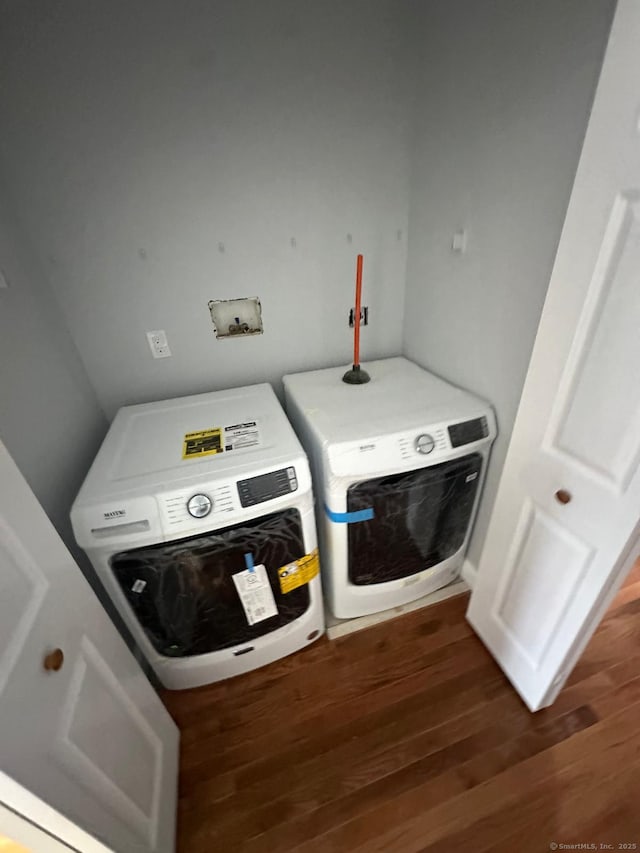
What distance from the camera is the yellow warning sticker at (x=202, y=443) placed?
102cm

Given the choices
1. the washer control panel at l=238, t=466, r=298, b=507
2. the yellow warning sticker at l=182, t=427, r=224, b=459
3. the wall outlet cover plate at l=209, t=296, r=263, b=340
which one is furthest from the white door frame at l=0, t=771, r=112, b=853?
the wall outlet cover plate at l=209, t=296, r=263, b=340

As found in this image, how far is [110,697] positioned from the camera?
29.5 inches

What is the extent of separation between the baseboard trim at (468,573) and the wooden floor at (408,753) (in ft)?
0.68

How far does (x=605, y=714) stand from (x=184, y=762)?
1.31 m

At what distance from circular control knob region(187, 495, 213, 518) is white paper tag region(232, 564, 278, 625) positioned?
24cm

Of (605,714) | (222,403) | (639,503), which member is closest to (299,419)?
(222,403)

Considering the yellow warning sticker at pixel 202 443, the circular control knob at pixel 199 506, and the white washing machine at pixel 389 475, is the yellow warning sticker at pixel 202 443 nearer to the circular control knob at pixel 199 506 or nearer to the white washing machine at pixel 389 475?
the circular control knob at pixel 199 506

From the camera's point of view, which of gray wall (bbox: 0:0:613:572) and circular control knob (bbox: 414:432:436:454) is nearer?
gray wall (bbox: 0:0:613:572)

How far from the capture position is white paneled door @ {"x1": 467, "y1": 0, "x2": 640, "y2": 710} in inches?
24.8

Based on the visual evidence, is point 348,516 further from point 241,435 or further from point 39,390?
point 39,390

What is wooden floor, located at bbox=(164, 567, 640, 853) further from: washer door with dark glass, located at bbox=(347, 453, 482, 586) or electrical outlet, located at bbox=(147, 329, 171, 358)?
electrical outlet, located at bbox=(147, 329, 171, 358)

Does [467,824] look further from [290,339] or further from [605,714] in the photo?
[290,339]

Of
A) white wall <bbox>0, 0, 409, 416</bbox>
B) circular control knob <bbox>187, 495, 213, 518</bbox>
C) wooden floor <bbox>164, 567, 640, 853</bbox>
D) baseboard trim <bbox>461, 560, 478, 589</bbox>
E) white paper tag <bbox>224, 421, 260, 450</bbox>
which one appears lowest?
wooden floor <bbox>164, 567, 640, 853</bbox>

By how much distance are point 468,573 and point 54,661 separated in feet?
4.73
